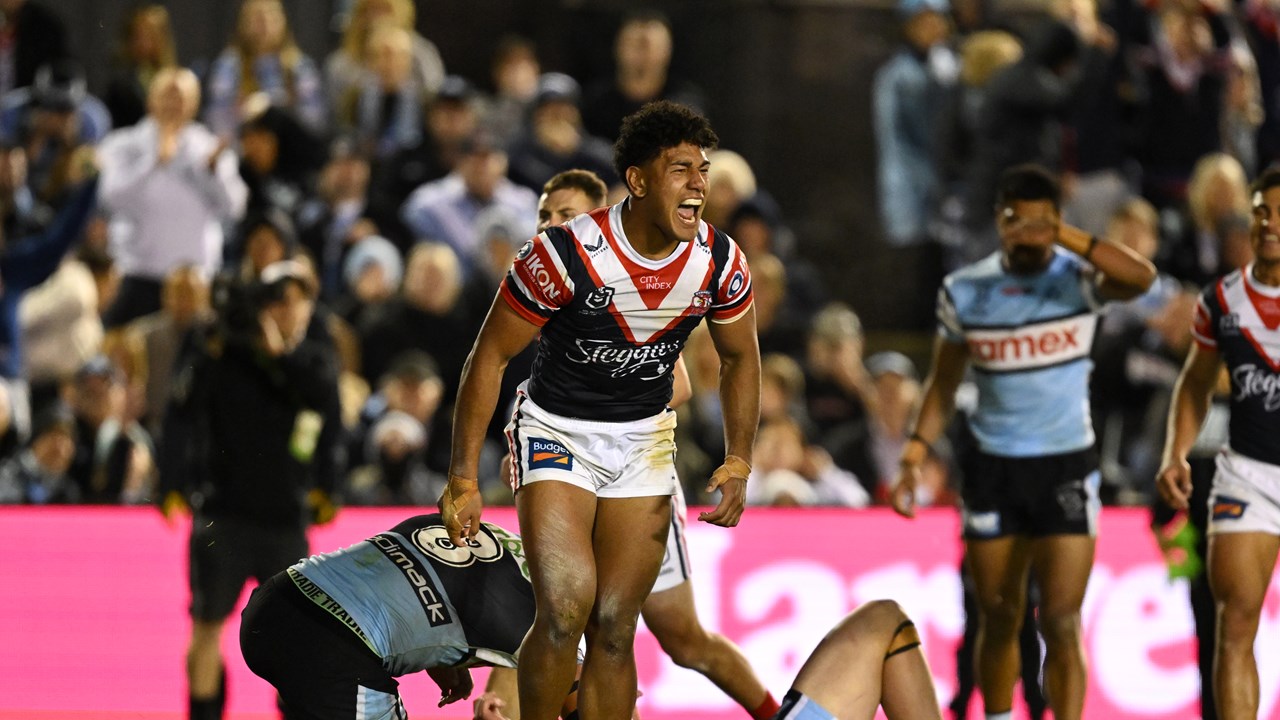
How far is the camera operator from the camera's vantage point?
26.6 ft

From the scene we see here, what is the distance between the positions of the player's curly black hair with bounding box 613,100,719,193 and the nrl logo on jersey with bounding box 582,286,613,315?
362 mm

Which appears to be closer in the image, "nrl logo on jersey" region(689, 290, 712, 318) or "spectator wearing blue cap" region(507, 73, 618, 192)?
"nrl logo on jersey" region(689, 290, 712, 318)

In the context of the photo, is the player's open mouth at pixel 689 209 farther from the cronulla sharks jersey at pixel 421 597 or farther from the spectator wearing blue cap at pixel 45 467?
the spectator wearing blue cap at pixel 45 467

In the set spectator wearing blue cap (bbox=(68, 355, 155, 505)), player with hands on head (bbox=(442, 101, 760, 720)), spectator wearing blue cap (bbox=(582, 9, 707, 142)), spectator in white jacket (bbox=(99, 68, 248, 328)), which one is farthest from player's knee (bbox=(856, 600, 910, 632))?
spectator wearing blue cap (bbox=(582, 9, 707, 142))

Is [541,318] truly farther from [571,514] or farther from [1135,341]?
[1135,341]

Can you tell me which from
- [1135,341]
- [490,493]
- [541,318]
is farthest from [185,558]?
[1135,341]

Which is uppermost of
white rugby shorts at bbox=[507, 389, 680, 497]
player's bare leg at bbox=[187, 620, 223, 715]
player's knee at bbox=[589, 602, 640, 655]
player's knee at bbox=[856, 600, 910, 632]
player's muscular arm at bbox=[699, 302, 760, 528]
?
player's muscular arm at bbox=[699, 302, 760, 528]

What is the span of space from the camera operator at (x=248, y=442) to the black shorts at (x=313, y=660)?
317 centimetres

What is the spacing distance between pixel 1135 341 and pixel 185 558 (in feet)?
18.6

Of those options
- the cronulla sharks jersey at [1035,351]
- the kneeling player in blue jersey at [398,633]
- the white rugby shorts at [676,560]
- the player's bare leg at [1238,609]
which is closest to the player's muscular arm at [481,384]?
the kneeling player in blue jersey at [398,633]

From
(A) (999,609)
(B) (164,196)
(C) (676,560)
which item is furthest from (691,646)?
(B) (164,196)

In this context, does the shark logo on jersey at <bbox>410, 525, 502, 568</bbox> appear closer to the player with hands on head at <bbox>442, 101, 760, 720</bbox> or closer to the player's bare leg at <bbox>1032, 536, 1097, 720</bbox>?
the player with hands on head at <bbox>442, 101, 760, 720</bbox>

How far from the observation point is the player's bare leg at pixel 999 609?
715 cm

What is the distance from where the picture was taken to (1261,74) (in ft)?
43.0
